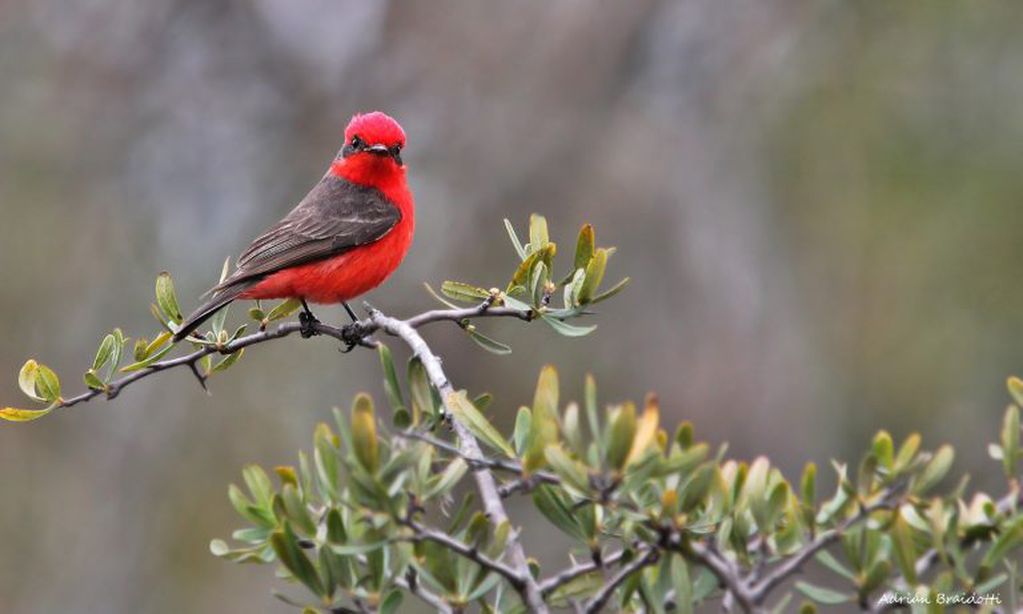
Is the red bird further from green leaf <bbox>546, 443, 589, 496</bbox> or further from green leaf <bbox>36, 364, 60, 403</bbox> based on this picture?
green leaf <bbox>546, 443, 589, 496</bbox>

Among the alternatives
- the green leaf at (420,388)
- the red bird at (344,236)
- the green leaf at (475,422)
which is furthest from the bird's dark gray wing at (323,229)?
the green leaf at (475,422)

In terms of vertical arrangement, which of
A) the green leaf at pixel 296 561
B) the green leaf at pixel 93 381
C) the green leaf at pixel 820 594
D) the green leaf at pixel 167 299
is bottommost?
the green leaf at pixel 820 594

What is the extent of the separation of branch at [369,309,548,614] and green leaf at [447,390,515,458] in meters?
Result: 0.02

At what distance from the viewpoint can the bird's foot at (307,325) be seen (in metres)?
3.90

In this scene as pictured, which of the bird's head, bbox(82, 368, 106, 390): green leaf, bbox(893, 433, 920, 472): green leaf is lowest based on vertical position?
bbox(893, 433, 920, 472): green leaf

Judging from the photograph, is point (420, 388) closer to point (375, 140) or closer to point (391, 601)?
point (391, 601)

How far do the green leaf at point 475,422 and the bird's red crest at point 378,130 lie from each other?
3445mm

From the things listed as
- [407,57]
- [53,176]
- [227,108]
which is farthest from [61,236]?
[407,57]

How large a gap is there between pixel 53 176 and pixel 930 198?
628 centimetres

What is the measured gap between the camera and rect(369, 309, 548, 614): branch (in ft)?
6.41

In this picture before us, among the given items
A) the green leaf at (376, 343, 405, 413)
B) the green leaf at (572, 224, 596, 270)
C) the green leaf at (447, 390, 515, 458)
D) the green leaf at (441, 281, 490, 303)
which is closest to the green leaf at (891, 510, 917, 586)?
the green leaf at (447, 390, 515, 458)

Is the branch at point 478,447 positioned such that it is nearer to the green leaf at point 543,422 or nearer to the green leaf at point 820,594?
the green leaf at point 543,422

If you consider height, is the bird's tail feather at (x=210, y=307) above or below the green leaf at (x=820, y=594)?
above

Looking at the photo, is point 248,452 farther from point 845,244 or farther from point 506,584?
point 506,584
